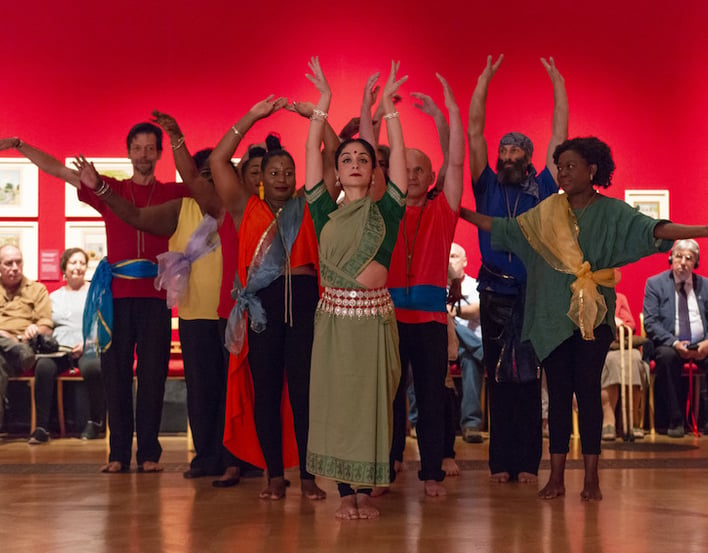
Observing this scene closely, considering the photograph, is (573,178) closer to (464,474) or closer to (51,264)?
(464,474)

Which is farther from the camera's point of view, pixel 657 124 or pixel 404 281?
pixel 657 124

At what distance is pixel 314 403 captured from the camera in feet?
14.2

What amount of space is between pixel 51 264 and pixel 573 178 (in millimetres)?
5052

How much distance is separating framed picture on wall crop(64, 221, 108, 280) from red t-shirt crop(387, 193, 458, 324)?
4300 mm

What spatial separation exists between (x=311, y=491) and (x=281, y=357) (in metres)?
0.60

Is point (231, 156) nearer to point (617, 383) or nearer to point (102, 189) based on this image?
point (102, 189)

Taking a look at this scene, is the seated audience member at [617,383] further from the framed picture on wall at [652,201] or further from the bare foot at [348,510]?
the bare foot at [348,510]

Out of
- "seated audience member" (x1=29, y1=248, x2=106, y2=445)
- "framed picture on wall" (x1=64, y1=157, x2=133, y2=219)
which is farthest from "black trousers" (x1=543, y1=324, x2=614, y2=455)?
"framed picture on wall" (x1=64, y1=157, x2=133, y2=219)

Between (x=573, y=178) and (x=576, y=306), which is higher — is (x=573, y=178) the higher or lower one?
the higher one

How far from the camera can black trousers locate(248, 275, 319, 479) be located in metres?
4.64

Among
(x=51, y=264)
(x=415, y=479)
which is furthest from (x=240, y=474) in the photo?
(x=51, y=264)

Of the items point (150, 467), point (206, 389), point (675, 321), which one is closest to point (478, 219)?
point (206, 389)

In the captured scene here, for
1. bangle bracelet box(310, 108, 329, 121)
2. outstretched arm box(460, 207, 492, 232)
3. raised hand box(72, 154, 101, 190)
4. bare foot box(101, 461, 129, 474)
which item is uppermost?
bangle bracelet box(310, 108, 329, 121)

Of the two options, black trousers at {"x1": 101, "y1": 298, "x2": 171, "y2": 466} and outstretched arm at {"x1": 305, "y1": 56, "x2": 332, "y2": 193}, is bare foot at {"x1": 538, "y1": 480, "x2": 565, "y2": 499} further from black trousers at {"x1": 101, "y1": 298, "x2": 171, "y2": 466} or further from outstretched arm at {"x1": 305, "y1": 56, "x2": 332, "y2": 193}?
black trousers at {"x1": 101, "y1": 298, "x2": 171, "y2": 466}
